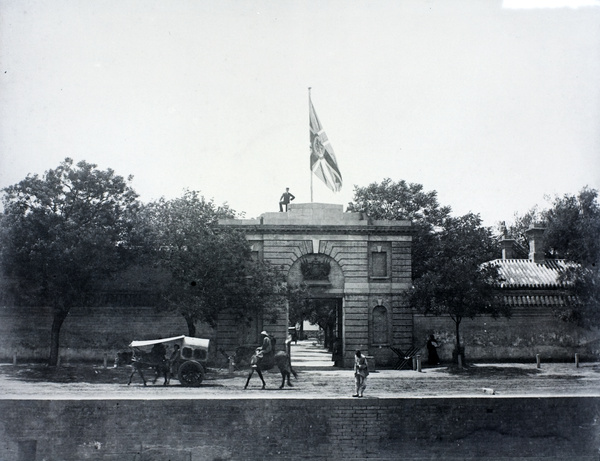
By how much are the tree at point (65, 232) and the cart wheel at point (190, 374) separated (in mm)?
7412

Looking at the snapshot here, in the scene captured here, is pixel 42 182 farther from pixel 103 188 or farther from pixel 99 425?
pixel 99 425

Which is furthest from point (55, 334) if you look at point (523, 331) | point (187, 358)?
point (523, 331)

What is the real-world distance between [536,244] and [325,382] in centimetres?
1851

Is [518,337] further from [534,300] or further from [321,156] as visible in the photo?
[321,156]

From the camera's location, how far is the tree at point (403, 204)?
4197 cm

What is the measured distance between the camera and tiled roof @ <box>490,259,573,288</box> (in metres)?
32.0

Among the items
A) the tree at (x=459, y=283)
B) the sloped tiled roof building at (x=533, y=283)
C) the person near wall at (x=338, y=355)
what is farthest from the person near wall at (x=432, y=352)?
the person near wall at (x=338, y=355)

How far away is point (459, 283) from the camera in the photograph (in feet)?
90.3

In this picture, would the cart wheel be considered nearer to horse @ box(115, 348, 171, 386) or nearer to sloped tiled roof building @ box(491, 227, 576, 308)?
horse @ box(115, 348, 171, 386)

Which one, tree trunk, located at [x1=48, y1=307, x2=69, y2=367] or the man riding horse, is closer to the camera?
the man riding horse

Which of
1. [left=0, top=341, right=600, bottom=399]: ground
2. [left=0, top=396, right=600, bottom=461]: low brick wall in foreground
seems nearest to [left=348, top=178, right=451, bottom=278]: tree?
[left=0, top=341, right=600, bottom=399]: ground

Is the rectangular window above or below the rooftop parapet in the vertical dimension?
below

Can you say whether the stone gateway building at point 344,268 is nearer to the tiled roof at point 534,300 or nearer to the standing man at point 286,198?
the standing man at point 286,198

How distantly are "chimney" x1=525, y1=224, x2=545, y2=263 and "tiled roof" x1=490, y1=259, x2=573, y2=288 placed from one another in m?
0.42
